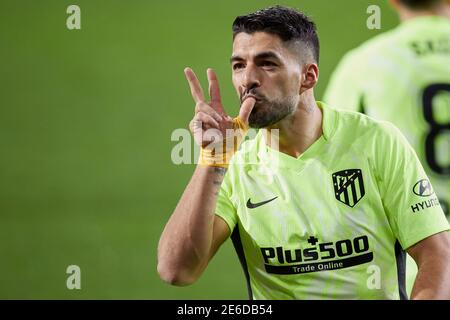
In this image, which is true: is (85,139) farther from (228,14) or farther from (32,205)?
(228,14)

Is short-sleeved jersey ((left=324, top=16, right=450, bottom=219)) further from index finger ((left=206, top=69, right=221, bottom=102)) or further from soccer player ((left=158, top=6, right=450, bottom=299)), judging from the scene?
index finger ((left=206, top=69, right=221, bottom=102))

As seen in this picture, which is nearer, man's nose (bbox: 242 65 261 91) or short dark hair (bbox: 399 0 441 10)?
man's nose (bbox: 242 65 261 91)

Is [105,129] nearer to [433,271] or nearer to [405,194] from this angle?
[405,194]

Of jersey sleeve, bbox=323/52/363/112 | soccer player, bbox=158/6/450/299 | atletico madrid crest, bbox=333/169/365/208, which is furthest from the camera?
jersey sleeve, bbox=323/52/363/112

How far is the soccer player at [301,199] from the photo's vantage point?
7.34 ft

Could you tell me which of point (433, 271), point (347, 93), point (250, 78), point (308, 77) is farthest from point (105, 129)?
point (433, 271)

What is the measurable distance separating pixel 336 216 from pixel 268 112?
0.34m

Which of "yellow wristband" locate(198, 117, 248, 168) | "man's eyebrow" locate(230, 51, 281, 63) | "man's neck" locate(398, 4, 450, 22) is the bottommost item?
"yellow wristband" locate(198, 117, 248, 168)

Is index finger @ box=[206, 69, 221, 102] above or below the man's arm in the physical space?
above

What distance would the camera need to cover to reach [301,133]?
2.43 meters

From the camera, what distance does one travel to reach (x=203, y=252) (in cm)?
224

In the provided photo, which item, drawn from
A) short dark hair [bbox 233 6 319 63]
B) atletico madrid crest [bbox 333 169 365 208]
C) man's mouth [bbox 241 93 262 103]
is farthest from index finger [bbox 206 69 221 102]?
atletico madrid crest [bbox 333 169 365 208]

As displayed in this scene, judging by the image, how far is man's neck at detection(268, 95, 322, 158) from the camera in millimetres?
2416
